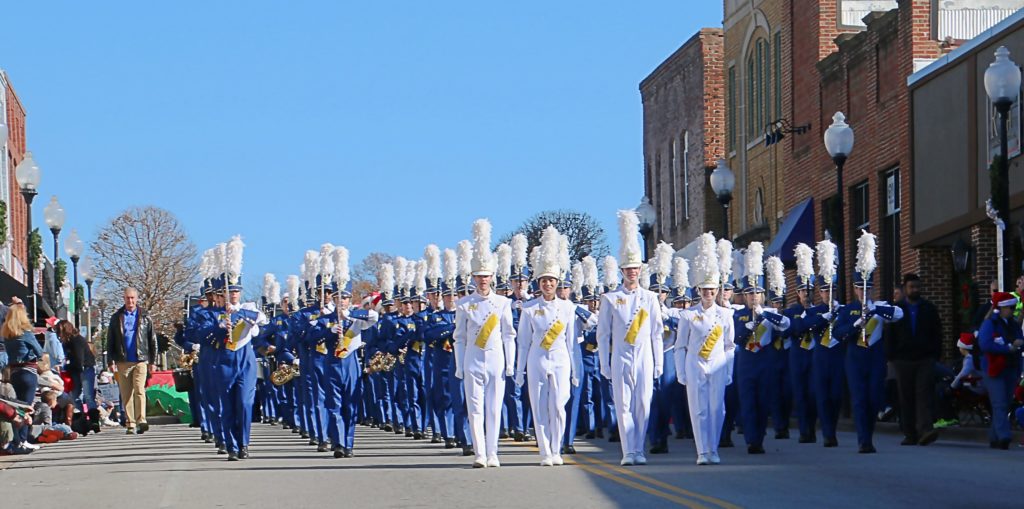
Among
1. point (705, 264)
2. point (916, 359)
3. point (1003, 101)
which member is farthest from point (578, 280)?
point (1003, 101)

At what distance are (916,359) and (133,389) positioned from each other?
1146cm

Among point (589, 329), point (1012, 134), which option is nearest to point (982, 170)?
point (1012, 134)

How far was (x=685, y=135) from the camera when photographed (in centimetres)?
5659

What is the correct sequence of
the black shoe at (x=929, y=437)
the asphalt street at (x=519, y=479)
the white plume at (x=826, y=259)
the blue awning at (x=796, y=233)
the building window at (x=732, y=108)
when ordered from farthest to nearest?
the building window at (x=732, y=108)
the blue awning at (x=796, y=233)
the black shoe at (x=929, y=437)
the white plume at (x=826, y=259)
the asphalt street at (x=519, y=479)

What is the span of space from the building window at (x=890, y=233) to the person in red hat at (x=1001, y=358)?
1620cm

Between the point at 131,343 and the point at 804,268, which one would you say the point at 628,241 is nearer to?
the point at 804,268

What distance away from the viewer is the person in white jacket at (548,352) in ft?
64.0

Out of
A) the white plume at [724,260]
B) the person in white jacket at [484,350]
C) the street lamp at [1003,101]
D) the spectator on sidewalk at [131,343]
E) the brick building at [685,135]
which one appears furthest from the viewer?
the brick building at [685,135]

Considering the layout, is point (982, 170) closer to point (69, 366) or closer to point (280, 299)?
point (280, 299)

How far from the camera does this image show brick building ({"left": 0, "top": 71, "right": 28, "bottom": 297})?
6347cm

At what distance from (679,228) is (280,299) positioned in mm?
29657

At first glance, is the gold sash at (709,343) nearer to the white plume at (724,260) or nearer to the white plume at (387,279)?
the white plume at (724,260)

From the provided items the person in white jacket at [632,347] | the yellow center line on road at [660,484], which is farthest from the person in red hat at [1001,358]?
the yellow center line on road at [660,484]

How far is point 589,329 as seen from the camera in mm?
24594
